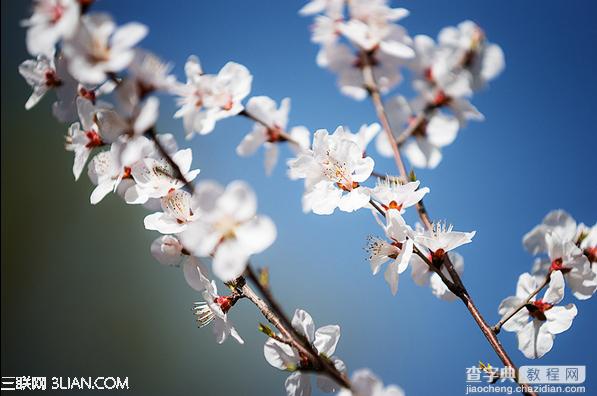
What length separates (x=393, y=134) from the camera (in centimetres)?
60

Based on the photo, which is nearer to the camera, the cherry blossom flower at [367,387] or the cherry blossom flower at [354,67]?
the cherry blossom flower at [367,387]

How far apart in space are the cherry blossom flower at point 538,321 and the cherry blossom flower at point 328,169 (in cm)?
28

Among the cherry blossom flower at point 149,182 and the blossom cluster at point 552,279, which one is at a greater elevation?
the cherry blossom flower at point 149,182

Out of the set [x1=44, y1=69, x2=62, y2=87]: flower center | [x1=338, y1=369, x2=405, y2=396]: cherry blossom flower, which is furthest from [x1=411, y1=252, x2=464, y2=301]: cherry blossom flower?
[x1=44, y1=69, x2=62, y2=87]: flower center

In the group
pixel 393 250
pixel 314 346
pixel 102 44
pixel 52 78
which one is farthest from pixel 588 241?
pixel 52 78

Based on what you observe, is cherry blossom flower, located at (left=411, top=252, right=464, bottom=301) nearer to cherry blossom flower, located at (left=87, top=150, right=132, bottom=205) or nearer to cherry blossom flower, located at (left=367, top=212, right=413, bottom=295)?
cherry blossom flower, located at (left=367, top=212, right=413, bottom=295)

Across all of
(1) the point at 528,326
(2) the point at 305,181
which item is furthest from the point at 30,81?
(1) the point at 528,326

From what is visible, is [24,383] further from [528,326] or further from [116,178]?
[528,326]

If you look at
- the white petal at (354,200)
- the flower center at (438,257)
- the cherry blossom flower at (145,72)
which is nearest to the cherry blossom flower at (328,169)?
the white petal at (354,200)

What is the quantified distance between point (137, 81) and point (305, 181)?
0.92 ft

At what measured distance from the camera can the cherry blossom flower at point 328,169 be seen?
618 mm

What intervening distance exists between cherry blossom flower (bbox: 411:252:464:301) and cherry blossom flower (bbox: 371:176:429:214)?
99mm

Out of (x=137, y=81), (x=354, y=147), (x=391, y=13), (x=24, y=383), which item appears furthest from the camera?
(x=24, y=383)

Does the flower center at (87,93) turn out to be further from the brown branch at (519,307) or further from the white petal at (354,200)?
the brown branch at (519,307)
